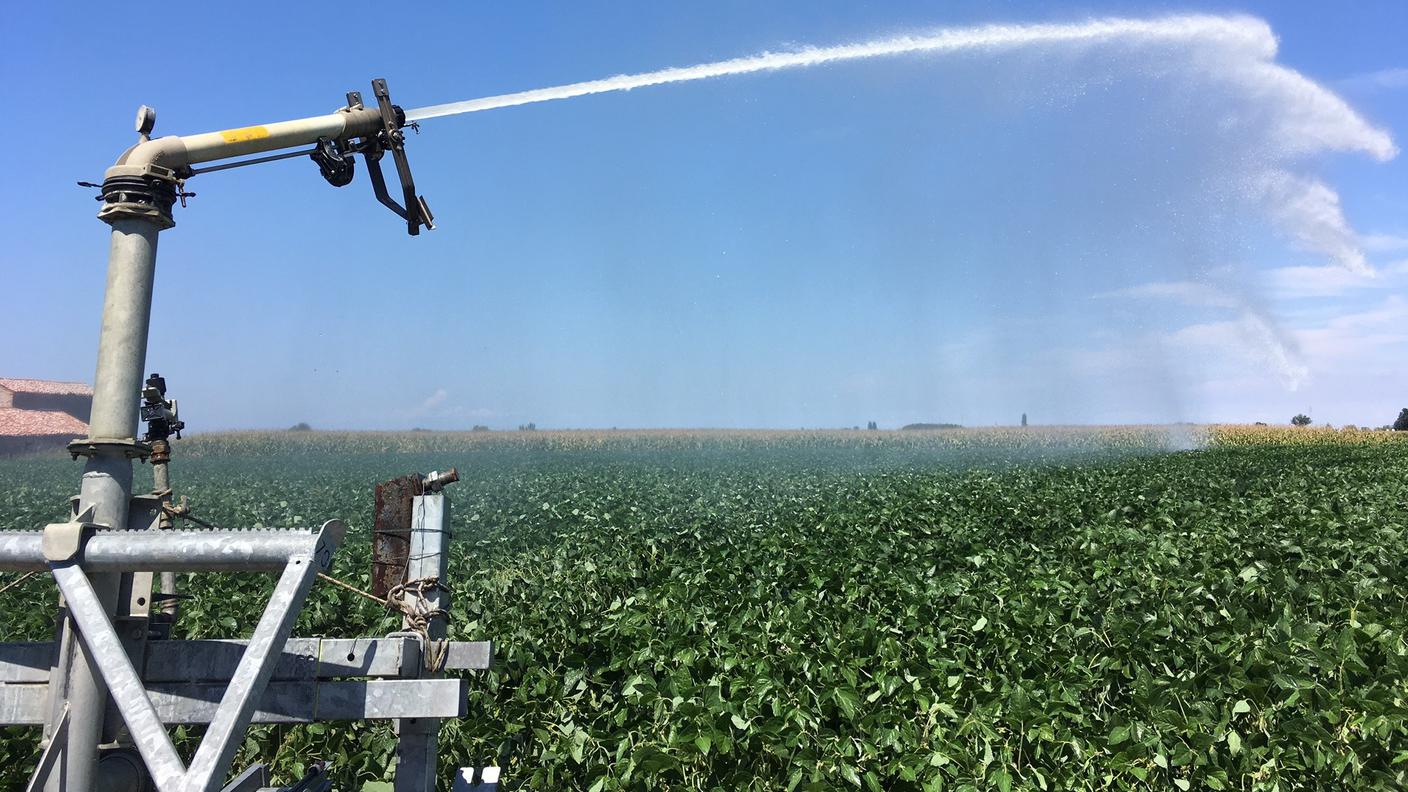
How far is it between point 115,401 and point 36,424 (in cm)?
7028

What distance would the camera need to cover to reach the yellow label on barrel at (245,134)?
3.28 meters

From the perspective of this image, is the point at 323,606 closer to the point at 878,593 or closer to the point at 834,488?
the point at 878,593

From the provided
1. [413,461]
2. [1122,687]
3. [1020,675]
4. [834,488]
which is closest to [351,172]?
[1020,675]

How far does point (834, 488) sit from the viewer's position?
18844 mm

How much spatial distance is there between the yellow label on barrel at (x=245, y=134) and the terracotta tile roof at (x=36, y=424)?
212ft

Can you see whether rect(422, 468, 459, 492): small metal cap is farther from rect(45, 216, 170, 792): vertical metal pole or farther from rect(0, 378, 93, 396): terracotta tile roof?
rect(0, 378, 93, 396): terracotta tile roof

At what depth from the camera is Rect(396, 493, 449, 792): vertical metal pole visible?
3365 mm

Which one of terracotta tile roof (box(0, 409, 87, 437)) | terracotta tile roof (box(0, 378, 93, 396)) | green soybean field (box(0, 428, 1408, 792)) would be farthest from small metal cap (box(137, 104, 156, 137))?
terracotta tile roof (box(0, 378, 93, 396))

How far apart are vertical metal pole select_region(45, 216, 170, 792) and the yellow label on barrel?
0.41 metres

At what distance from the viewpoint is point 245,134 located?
130 inches

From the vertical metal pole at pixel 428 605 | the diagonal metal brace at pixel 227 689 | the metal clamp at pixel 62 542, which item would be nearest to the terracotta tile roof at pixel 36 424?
the vertical metal pole at pixel 428 605

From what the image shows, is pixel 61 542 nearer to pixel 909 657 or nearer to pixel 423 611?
pixel 423 611

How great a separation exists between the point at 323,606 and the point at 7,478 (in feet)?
113

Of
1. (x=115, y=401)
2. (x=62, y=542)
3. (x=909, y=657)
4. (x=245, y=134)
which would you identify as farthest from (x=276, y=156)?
(x=909, y=657)
